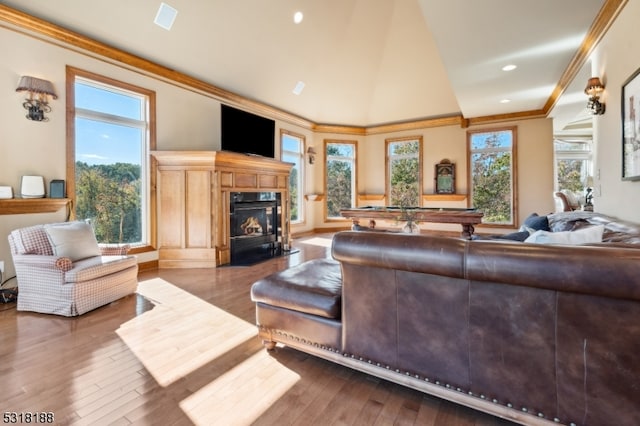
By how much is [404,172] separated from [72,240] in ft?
23.9

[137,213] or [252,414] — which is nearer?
[252,414]

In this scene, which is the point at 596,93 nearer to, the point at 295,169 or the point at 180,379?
the point at 180,379

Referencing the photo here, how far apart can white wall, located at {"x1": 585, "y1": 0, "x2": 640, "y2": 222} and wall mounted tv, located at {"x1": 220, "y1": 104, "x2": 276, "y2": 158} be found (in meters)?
5.11

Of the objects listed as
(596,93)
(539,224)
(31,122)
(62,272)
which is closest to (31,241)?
(62,272)

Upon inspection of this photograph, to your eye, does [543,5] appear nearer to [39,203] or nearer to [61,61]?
[61,61]

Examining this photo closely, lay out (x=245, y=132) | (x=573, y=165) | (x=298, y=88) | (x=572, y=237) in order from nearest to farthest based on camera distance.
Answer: (x=572, y=237) < (x=245, y=132) < (x=298, y=88) < (x=573, y=165)

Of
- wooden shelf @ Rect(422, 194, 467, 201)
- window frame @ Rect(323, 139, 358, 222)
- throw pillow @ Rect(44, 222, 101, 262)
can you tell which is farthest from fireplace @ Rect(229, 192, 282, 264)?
wooden shelf @ Rect(422, 194, 467, 201)

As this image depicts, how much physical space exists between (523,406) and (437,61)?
683 cm

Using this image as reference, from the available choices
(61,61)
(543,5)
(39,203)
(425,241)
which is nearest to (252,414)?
(425,241)

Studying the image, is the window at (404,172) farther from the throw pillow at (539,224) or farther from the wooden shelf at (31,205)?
the wooden shelf at (31,205)

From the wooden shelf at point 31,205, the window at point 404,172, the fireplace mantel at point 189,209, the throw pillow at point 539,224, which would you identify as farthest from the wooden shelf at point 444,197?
the wooden shelf at point 31,205

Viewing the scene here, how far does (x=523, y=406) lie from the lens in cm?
138

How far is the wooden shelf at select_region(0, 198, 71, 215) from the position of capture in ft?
10.7

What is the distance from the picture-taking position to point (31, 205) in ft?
11.3
